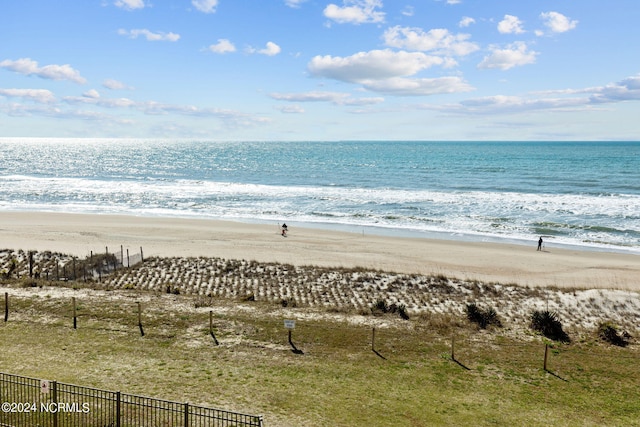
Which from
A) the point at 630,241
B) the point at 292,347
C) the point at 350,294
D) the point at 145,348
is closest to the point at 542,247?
the point at 630,241

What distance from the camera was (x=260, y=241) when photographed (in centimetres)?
4009

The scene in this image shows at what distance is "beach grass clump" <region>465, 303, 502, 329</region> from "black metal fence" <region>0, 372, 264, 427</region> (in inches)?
451

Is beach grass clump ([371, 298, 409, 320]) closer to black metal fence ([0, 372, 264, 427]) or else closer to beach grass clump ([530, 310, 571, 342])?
beach grass clump ([530, 310, 571, 342])

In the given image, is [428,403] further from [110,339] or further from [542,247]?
[542,247]

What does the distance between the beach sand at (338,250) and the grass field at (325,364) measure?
1066 centimetres

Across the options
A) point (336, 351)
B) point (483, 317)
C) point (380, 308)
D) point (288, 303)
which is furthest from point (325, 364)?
point (483, 317)

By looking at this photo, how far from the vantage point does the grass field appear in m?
13.5

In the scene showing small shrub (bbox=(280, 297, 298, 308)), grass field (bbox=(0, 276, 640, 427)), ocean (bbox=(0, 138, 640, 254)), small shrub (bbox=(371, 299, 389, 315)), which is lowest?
grass field (bbox=(0, 276, 640, 427))

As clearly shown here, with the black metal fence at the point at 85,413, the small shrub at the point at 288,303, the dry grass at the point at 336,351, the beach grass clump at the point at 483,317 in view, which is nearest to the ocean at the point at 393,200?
the dry grass at the point at 336,351

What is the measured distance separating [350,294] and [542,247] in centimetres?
2244

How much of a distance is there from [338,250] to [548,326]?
63.3 feet

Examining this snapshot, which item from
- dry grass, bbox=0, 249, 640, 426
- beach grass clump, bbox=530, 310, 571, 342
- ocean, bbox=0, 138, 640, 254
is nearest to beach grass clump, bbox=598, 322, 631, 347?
dry grass, bbox=0, 249, 640, 426

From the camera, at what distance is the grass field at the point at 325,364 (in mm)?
13461

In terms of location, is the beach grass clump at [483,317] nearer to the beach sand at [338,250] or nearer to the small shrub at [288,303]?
the small shrub at [288,303]
